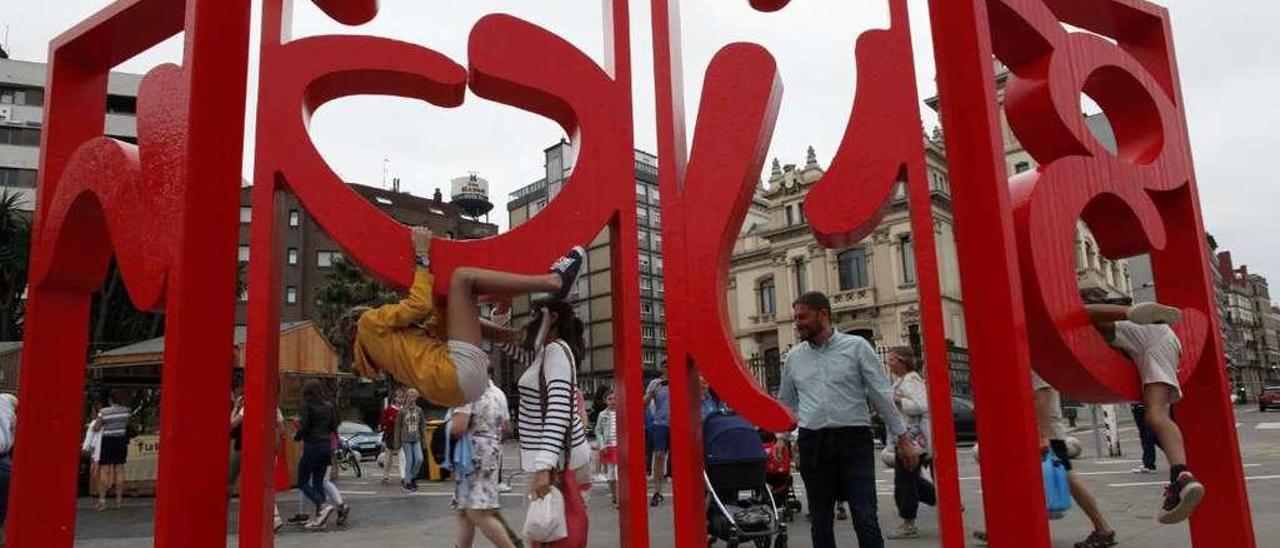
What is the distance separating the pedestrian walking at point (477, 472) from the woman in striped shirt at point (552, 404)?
→ 5.26ft

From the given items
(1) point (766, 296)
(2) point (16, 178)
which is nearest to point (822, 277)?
(1) point (766, 296)

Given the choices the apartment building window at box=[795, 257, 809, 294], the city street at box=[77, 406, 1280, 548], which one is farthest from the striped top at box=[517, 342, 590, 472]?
the apartment building window at box=[795, 257, 809, 294]

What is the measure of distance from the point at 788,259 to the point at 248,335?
129 ft

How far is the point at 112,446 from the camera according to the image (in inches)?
490

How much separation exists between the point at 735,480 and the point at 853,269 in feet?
115

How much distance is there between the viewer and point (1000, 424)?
322cm

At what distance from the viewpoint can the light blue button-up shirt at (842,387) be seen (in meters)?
4.71

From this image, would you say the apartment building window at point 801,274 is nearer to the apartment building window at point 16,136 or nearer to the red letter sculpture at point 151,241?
the red letter sculpture at point 151,241

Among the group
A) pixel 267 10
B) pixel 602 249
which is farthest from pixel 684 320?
pixel 602 249

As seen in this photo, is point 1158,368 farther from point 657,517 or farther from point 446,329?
point 657,517

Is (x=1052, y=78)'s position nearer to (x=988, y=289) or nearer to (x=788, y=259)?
(x=988, y=289)

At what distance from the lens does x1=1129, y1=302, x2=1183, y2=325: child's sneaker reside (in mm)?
3379

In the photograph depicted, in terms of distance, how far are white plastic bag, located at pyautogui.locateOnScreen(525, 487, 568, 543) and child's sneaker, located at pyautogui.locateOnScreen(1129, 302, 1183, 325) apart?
8.22ft

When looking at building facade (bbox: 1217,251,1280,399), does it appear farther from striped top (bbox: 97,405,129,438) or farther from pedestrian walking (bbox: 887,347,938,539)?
striped top (bbox: 97,405,129,438)
